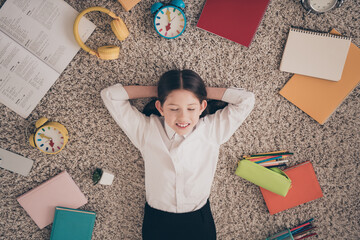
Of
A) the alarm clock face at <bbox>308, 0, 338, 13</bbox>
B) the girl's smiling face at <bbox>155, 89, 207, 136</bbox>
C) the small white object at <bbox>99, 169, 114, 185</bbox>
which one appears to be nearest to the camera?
the girl's smiling face at <bbox>155, 89, 207, 136</bbox>

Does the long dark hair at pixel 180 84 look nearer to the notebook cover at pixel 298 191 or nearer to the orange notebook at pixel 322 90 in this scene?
the orange notebook at pixel 322 90

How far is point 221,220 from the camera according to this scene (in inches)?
43.6

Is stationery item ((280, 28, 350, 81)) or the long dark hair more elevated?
stationery item ((280, 28, 350, 81))

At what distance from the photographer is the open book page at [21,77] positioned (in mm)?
904

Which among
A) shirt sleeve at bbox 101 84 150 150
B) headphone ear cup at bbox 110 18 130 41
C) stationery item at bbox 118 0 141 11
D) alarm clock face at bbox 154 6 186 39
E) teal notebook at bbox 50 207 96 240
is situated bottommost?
teal notebook at bbox 50 207 96 240

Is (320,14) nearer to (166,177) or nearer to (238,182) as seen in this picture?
(238,182)

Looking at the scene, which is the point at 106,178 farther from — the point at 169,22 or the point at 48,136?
the point at 169,22

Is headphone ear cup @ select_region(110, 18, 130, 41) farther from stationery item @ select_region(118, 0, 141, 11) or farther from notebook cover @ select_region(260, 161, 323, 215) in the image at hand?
notebook cover @ select_region(260, 161, 323, 215)

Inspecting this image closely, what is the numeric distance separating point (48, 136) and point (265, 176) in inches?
38.4

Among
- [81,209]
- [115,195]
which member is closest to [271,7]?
[115,195]

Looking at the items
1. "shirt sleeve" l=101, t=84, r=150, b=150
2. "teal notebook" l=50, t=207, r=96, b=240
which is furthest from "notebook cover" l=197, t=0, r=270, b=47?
"teal notebook" l=50, t=207, r=96, b=240

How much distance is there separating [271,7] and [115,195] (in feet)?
3.65

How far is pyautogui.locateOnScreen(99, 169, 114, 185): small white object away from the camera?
1004 millimetres

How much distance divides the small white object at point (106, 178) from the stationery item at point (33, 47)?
1.39 ft
